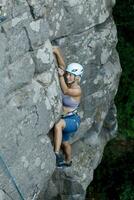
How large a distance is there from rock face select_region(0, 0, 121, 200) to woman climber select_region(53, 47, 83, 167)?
143 millimetres

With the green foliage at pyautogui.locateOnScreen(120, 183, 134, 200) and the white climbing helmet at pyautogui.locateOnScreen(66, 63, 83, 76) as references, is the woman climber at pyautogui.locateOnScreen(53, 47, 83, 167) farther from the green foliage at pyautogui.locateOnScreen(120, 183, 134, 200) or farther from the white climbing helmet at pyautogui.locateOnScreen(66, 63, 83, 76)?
the green foliage at pyautogui.locateOnScreen(120, 183, 134, 200)

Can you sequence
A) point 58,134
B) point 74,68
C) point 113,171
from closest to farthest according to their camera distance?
point 74,68 → point 58,134 → point 113,171

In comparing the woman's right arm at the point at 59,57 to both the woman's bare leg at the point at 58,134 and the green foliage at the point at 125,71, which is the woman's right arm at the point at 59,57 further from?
the green foliage at the point at 125,71

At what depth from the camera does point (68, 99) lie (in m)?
6.30

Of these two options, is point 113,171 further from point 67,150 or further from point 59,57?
point 59,57

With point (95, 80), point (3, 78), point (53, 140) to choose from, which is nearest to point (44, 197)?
point (53, 140)

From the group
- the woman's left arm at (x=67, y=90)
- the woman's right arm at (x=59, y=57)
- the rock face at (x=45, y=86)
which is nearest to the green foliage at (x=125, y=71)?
the rock face at (x=45, y=86)

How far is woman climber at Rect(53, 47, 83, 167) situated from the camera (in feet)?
20.2

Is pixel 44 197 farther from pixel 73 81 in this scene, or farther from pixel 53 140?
pixel 73 81

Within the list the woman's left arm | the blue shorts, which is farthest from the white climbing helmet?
the blue shorts

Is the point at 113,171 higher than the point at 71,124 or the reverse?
the reverse

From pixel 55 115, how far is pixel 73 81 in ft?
1.39

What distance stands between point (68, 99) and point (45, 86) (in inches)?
19.1

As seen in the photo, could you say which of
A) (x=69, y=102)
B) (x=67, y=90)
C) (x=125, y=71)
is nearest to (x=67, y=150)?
(x=69, y=102)
